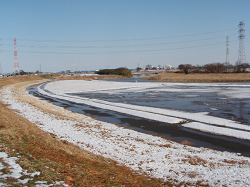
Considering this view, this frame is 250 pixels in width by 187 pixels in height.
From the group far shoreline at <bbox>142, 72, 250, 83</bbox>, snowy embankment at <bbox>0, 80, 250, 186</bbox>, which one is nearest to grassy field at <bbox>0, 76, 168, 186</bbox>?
snowy embankment at <bbox>0, 80, 250, 186</bbox>

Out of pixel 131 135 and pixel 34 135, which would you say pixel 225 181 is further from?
pixel 34 135

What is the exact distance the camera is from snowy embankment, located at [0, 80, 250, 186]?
6.97 metres

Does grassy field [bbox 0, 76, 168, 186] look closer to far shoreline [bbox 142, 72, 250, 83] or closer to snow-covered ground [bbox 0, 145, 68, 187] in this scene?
snow-covered ground [bbox 0, 145, 68, 187]

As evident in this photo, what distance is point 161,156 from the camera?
8.85 meters

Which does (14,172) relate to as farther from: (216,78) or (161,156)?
(216,78)

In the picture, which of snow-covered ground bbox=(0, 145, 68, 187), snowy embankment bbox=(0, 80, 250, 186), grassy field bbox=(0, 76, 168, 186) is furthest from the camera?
snowy embankment bbox=(0, 80, 250, 186)

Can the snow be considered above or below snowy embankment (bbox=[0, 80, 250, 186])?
above

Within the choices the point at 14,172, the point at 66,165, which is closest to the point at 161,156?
the point at 66,165

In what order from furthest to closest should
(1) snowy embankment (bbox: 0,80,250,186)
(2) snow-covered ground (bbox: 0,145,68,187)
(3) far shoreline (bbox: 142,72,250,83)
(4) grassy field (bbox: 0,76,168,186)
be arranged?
1. (3) far shoreline (bbox: 142,72,250,83)
2. (1) snowy embankment (bbox: 0,80,250,186)
3. (4) grassy field (bbox: 0,76,168,186)
4. (2) snow-covered ground (bbox: 0,145,68,187)

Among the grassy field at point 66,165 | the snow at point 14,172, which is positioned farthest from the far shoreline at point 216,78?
the snow at point 14,172

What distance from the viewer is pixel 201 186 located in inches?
248

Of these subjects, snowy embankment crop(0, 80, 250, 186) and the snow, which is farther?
snowy embankment crop(0, 80, 250, 186)

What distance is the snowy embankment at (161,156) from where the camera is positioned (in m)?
6.97

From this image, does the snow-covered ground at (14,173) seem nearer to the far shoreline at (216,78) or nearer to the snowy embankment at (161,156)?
the snowy embankment at (161,156)
